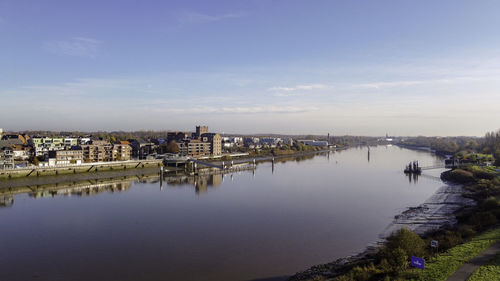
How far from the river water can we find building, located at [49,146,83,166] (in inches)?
262

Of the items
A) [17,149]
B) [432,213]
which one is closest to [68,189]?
[17,149]

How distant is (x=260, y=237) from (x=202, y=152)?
23997 millimetres

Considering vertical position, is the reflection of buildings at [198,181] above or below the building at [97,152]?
below

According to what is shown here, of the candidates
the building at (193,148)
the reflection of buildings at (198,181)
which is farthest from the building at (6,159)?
the building at (193,148)

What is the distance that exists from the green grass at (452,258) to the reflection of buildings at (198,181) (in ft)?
38.6

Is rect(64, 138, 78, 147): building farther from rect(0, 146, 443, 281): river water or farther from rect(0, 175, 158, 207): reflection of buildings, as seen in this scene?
rect(0, 146, 443, 281): river water

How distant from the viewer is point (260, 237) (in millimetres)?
8469

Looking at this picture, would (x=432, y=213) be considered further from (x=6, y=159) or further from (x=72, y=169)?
(x=6, y=159)

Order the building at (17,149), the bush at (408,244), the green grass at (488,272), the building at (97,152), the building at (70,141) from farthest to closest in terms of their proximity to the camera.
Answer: the building at (70,141) < the building at (97,152) < the building at (17,149) < the bush at (408,244) < the green grass at (488,272)

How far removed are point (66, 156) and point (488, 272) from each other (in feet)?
74.4

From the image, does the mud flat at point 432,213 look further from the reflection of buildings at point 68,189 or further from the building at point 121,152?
the building at point 121,152

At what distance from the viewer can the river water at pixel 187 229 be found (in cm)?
655

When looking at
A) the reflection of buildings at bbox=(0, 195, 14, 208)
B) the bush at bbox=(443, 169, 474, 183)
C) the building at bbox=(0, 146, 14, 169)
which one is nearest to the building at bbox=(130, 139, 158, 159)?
the building at bbox=(0, 146, 14, 169)

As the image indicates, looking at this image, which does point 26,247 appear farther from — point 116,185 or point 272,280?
point 116,185
